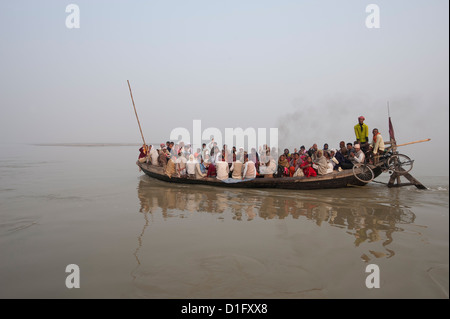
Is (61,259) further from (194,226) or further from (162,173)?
(162,173)

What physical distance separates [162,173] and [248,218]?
22.3ft

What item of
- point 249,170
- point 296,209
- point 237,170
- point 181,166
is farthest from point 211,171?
point 296,209

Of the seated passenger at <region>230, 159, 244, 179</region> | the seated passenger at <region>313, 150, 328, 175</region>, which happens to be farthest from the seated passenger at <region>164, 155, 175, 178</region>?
the seated passenger at <region>313, 150, 328, 175</region>

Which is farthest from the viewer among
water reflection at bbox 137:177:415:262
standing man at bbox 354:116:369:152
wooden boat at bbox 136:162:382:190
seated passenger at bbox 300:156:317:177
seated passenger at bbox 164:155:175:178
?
seated passenger at bbox 164:155:175:178

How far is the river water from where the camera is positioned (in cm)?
347

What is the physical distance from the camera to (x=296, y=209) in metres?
7.27

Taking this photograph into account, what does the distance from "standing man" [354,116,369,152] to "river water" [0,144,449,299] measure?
2.48m

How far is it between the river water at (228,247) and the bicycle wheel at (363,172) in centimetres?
119

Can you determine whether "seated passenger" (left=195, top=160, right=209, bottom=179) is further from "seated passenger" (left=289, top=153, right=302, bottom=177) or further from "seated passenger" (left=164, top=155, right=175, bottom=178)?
"seated passenger" (left=289, top=153, right=302, bottom=177)

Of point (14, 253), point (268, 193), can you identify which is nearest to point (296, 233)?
point (268, 193)

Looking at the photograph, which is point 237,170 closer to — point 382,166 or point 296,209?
point 296,209

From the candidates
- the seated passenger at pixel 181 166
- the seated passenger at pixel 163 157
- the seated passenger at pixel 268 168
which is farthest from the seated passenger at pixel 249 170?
the seated passenger at pixel 163 157

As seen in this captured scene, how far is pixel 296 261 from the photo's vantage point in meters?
4.15

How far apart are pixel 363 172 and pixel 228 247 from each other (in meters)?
7.32
